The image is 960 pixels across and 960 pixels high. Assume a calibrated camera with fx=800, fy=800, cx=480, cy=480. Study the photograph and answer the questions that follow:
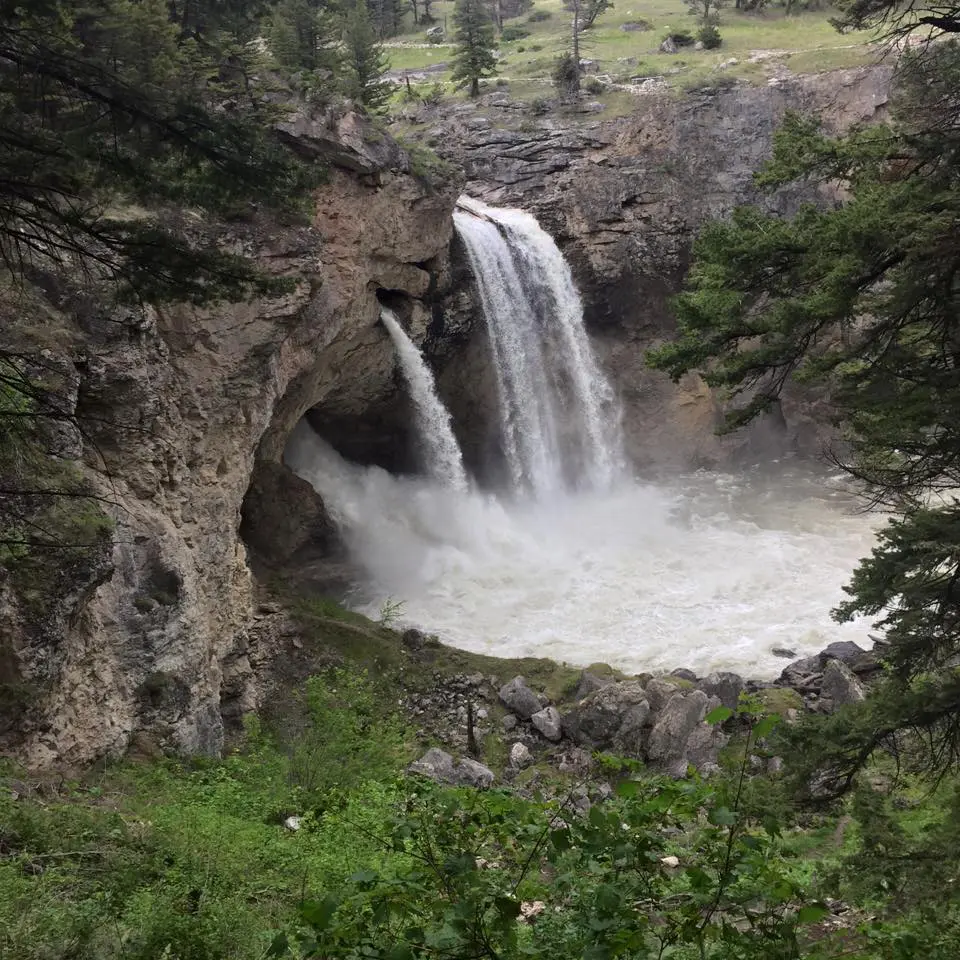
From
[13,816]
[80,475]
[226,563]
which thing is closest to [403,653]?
[226,563]

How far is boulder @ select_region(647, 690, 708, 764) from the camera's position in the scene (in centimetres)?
1266

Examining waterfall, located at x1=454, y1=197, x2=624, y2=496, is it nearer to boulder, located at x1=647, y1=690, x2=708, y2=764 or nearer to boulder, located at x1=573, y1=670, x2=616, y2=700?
boulder, located at x1=573, y1=670, x2=616, y2=700

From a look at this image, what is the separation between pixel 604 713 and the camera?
13.2 meters

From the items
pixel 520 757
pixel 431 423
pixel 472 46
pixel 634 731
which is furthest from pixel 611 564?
pixel 472 46

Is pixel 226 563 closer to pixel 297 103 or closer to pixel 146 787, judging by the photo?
pixel 146 787

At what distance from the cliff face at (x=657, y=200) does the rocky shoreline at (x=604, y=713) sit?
1311cm

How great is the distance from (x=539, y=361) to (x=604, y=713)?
14050 millimetres

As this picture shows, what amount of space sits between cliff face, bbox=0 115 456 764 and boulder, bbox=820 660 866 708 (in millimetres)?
9950

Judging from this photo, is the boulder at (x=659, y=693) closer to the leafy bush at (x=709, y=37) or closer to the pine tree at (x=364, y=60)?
the pine tree at (x=364, y=60)

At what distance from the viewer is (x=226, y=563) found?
13805 millimetres

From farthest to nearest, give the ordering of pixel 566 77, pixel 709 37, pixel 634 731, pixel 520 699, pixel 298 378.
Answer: pixel 709 37, pixel 566 77, pixel 298 378, pixel 520 699, pixel 634 731

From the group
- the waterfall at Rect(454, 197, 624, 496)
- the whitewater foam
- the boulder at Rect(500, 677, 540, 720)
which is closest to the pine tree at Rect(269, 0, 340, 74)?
the waterfall at Rect(454, 197, 624, 496)

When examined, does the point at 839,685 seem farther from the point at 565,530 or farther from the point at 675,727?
the point at 565,530

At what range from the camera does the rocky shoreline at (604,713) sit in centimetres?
1256
